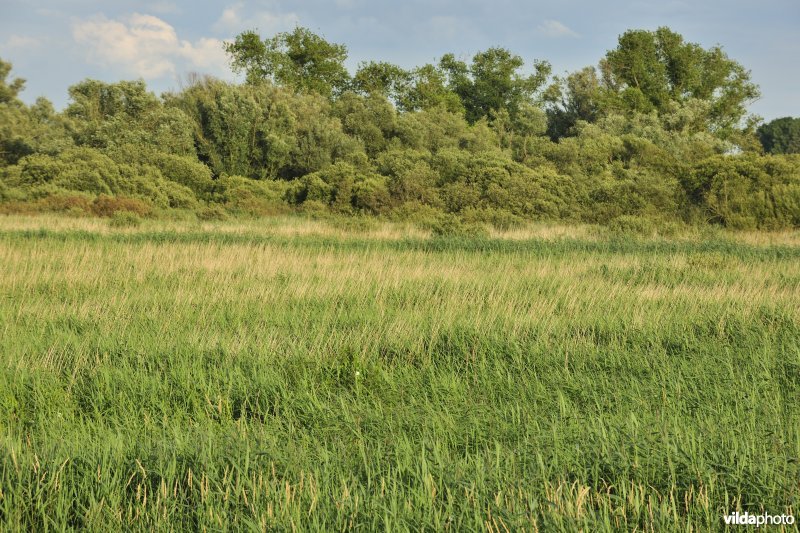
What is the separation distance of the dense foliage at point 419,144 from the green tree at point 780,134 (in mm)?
29455

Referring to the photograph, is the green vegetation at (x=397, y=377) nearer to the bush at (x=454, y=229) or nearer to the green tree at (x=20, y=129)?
the bush at (x=454, y=229)

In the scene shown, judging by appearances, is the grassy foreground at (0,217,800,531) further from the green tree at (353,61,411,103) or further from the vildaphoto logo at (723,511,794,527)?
the green tree at (353,61,411,103)

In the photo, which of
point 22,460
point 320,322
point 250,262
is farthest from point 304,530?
point 250,262

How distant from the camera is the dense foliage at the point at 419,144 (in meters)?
29.6

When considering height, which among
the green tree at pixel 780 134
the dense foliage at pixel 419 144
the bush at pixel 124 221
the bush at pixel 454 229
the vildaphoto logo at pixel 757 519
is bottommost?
the bush at pixel 124 221

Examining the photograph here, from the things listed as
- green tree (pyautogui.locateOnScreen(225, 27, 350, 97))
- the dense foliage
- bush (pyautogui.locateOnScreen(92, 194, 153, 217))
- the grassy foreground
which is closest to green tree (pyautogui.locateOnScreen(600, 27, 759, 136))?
the dense foliage

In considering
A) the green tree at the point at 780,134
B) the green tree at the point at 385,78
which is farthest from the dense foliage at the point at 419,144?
the green tree at the point at 780,134

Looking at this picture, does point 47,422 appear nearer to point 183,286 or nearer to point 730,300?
point 183,286

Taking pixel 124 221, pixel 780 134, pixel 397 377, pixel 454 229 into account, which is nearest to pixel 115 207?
pixel 124 221

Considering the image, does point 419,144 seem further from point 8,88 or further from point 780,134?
point 780,134

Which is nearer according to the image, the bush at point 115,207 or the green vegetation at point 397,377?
the green vegetation at point 397,377

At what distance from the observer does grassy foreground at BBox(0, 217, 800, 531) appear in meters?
3.79

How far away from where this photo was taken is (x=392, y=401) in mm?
5875

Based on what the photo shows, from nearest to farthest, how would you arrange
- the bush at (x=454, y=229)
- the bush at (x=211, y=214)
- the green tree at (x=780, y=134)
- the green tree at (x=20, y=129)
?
the bush at (x=454, y=229) → the bush at (x=211, y=214) → the green tree at (x=20, y=129) → the green tree at (x=780, y=134)
